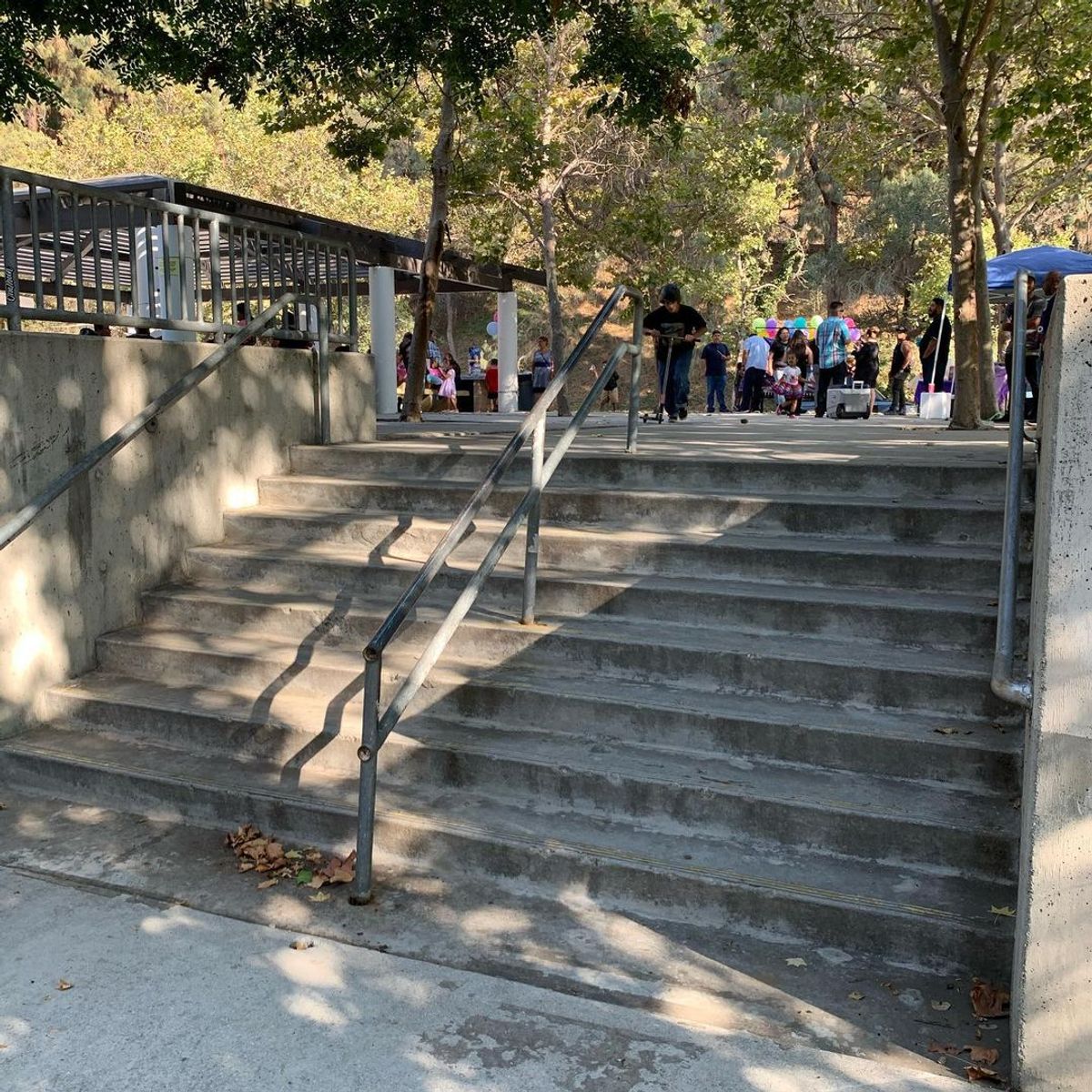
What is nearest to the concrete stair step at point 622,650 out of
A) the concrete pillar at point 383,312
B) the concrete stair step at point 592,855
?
the concrete stair step at point 592,855

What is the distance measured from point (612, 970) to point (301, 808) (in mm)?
1523

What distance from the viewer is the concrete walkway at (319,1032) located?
2.84 m

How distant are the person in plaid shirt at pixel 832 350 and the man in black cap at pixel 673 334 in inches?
238

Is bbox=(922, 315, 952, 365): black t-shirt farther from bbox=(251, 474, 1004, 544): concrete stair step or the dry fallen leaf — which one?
the dry fallen leaf

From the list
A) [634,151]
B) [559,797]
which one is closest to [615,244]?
[634,151]

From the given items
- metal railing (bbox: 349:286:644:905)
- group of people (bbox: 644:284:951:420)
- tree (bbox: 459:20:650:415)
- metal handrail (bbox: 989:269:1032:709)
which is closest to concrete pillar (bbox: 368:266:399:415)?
tree (bbox: 459:20:650:415)

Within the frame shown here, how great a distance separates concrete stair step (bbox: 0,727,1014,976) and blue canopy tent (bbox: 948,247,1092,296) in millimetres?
13587

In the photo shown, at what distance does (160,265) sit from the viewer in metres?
6.57

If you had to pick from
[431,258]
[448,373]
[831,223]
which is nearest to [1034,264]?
[431,258]

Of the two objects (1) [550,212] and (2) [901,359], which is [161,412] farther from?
(2) [901,359]

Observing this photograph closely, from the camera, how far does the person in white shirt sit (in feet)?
62.9

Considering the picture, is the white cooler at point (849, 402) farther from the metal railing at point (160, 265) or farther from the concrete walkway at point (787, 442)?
the metal railing at point (160, 265)

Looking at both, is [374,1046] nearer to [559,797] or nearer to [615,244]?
[559,797]

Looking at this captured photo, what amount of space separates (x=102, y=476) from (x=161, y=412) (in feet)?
1.85
